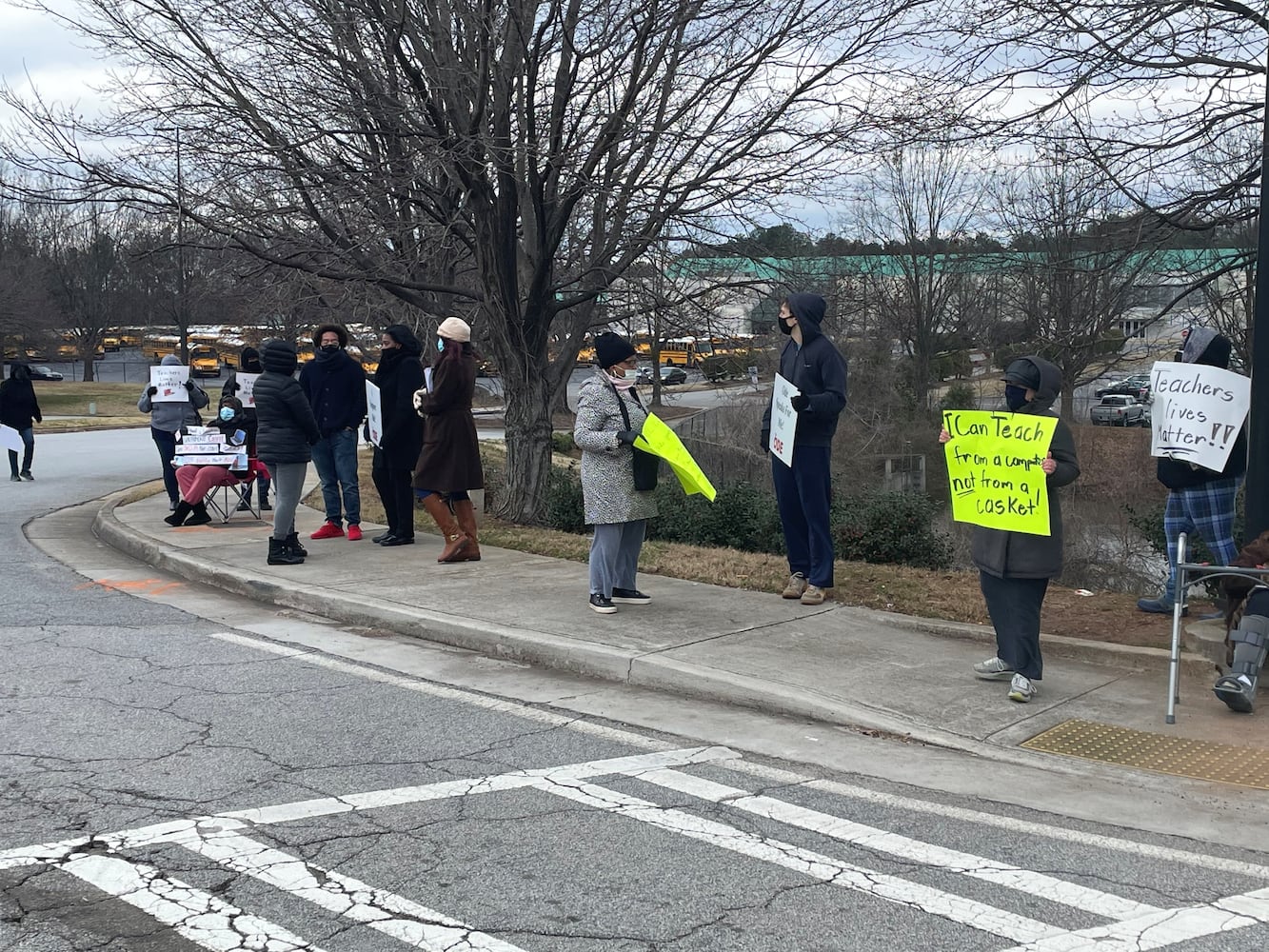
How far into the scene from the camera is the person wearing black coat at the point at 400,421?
37.4ft

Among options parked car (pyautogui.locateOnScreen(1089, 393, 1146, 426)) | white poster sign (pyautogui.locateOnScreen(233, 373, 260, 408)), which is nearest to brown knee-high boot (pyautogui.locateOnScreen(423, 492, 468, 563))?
white poster sign (pyautogui.locateOnScreen(233, 373, 260, 408))

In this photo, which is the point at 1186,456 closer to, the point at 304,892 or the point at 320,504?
the point at 304,892

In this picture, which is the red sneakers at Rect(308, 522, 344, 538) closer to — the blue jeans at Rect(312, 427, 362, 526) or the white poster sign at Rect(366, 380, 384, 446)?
the blue jeans at Rect(312, 427, 362, 526)

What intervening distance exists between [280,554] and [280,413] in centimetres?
121

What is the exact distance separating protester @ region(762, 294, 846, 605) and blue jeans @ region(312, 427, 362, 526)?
4843mm

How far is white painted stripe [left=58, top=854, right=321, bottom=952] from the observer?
3.69 m

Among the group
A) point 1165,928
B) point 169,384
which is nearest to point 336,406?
point 169,384

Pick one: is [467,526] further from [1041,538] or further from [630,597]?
[1041,538]

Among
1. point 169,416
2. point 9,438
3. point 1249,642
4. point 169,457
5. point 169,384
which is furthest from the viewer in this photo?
point 9,438

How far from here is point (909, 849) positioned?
4551 millimetres

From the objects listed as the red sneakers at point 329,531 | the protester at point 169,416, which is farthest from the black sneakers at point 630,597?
the protester at point 169,416

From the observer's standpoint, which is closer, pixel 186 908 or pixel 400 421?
pixel 186 908

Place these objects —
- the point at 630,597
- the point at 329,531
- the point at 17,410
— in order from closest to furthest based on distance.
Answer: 1. the point at 630,597
2. the point at 329,531
3. the point at 17,410

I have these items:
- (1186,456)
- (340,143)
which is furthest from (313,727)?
(340,143)
